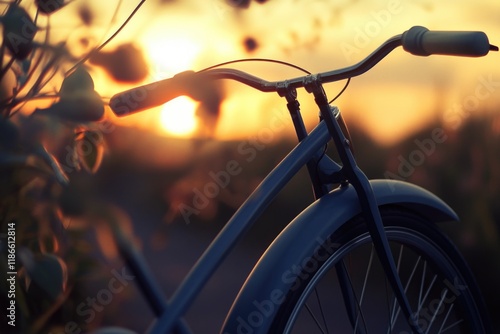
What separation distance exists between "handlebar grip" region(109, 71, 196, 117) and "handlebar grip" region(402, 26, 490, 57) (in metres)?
0.41

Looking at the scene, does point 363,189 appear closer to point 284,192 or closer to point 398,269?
point 398,269

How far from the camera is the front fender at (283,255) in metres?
1.52

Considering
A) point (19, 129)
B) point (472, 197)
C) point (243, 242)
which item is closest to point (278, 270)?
point (19, 129)

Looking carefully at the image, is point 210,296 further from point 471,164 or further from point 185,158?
point 471,164

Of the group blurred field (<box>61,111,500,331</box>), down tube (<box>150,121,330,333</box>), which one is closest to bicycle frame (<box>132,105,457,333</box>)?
down tube (<box>150,121,330,333</box>)

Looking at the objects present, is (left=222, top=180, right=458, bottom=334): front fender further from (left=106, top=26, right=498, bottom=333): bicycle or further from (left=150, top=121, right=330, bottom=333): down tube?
(left=150, top=121, right=330, bottom=333): down tube

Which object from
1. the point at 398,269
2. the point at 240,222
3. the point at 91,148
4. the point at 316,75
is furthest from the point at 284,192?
the point at 91,148

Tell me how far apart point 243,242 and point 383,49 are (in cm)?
295

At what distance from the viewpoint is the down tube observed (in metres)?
1.31

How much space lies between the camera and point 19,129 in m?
0.78

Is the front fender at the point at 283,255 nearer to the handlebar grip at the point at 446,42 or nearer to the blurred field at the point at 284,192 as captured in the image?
the handlebar grip at the point at 446,42

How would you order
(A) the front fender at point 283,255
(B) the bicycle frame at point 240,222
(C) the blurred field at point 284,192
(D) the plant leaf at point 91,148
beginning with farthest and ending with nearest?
1. (C) the blurred field at point 284,192
2. (A) the front fender at point 283,255
3. (B) the bicycle frame at point 240,222
4. (D) the plant leaf at point 91,148

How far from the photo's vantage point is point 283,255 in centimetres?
156

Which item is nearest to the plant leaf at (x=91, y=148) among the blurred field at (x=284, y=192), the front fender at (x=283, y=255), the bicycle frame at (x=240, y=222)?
the bicycle frame at (x=240, y=222)
